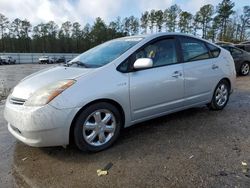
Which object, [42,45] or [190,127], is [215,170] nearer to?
[190,127]

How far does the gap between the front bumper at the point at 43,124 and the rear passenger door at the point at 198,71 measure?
7.25 ft

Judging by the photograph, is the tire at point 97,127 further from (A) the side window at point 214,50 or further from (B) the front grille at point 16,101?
(A) the side window at point 214,50

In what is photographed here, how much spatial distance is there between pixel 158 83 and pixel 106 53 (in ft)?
3.11

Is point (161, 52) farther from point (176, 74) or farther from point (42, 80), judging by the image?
point (42, 80)

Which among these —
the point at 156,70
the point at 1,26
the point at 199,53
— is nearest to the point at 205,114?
the point at 199,53

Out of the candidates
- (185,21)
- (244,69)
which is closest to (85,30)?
(185,21)

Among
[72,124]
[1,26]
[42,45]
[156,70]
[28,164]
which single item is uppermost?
[1,26]

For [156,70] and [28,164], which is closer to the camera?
[28,164]

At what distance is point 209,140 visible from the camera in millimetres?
3834

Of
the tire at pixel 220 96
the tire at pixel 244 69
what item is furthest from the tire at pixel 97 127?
the tire at pixel 244 69

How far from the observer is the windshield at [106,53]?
3901 mm

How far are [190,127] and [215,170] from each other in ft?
4.76

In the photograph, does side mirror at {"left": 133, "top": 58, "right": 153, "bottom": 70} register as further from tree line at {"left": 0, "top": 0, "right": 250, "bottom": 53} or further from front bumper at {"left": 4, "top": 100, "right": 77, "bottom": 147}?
tree line at {"left": 0, "top": 0, "right": 250, "bottom": 53}

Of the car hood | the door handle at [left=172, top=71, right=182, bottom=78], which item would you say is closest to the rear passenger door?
the door handle at [left=172, top=71, right=182, bottom=78]
